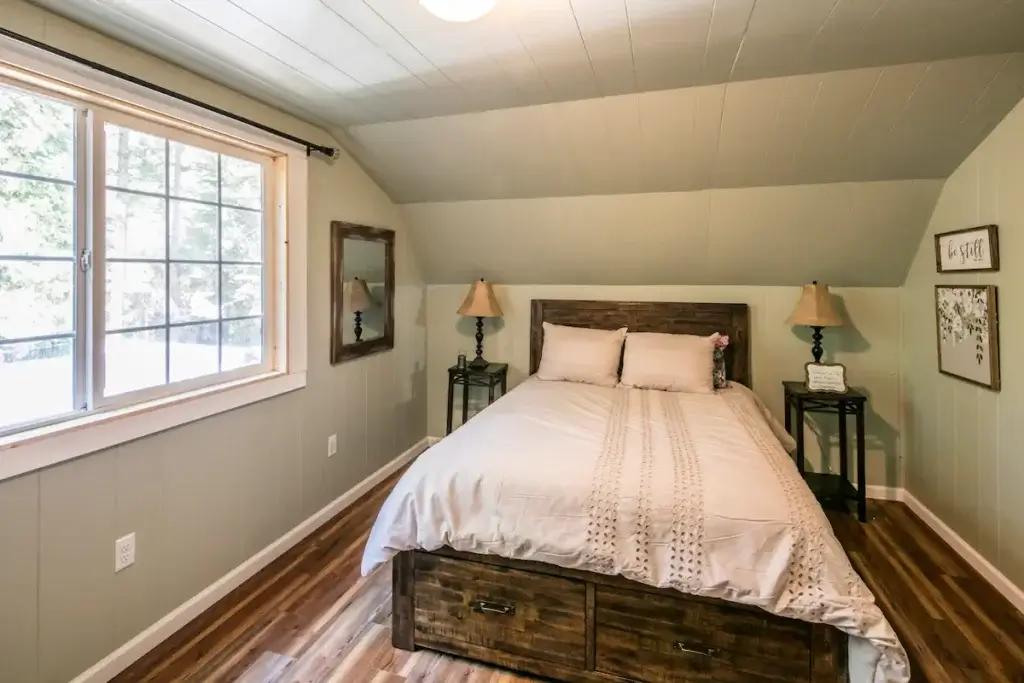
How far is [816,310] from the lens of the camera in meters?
3.06

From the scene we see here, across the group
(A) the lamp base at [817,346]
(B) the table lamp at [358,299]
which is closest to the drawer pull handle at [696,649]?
(A) the lamp base at [817,346]

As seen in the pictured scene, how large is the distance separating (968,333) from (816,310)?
70 cm

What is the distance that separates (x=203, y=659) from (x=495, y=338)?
2612 mm

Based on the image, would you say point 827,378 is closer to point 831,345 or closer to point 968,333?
point 831,345

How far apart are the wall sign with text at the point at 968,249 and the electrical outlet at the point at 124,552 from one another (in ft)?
11.8

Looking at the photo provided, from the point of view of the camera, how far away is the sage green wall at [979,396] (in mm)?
2199

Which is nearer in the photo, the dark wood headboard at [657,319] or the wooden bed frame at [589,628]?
the wooden bed frame at [589,628]

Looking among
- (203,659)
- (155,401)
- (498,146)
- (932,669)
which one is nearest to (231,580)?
(203,659)

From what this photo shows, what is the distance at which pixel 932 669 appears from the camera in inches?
71.4

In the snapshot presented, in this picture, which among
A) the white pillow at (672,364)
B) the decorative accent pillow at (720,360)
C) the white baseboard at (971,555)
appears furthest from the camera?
the decorative accent pillow at (720,360)

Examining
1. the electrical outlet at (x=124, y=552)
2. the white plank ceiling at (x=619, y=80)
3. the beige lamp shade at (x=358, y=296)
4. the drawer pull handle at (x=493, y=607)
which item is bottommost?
the drawer pull handle at (x=493, y=607)

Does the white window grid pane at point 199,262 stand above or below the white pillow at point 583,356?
Answer: above

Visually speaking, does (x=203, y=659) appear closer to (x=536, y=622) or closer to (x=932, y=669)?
(x=536, y=622)

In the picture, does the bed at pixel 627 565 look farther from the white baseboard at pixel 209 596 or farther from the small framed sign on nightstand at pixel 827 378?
the small framed sign on nightstand at pixel 827 378
